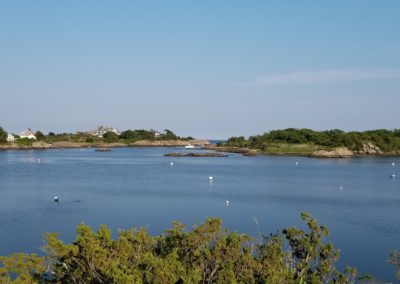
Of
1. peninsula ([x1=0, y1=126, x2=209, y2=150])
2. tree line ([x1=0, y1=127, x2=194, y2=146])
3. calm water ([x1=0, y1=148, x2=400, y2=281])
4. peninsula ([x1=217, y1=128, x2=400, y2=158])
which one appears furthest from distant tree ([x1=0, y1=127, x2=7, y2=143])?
calm water ([x1=0, y1=148, x2=400, y2=281])

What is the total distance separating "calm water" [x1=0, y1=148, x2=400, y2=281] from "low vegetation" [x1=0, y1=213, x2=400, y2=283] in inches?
375

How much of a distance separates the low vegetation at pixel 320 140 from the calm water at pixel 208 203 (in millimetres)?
38681

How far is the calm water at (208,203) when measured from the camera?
79.7 feet

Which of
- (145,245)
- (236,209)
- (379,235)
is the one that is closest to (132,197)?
(236,209)

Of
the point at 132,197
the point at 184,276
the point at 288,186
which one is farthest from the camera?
the point at 288,186

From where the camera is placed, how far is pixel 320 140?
348ft

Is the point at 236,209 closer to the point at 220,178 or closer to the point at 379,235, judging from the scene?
the point at 379,235

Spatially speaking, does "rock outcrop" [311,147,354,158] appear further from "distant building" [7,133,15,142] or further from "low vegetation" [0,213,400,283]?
"low vegetation" [0,213,400,283]

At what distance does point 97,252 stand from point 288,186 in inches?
1567

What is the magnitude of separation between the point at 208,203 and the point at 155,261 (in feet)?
88.9

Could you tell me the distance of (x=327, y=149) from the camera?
9619 centimetres

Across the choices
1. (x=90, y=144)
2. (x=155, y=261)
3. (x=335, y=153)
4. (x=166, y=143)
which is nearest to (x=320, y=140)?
(x=335, y=153)

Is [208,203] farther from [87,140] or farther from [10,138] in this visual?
[87,140]

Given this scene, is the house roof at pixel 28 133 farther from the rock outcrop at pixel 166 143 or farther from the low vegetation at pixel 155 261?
the low vegetation at pixel 155 261
